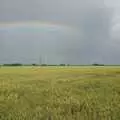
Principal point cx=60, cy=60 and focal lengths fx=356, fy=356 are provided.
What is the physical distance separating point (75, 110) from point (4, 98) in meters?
4.12

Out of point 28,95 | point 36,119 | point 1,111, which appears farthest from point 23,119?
point 28,95

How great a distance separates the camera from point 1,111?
13203mm

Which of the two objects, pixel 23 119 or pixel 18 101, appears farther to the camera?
pixel 18 101

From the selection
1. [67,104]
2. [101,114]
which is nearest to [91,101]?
[67,104]

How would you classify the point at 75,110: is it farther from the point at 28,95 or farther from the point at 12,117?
the point at 28,95

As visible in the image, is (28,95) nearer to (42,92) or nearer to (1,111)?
(42,92)

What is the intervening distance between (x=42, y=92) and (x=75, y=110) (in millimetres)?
5434

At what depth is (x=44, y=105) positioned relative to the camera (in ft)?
47.0

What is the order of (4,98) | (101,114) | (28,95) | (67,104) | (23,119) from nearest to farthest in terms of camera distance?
(23,119)
(101,114)
(67,104)
(4,98)
(28,95)

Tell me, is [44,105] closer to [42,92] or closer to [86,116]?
[86,116]

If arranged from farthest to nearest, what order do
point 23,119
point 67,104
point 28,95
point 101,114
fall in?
point 28,95
point 67,104
point 101,114
point 23,119

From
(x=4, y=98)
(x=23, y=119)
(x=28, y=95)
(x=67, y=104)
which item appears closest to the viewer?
(x=23, y=119)

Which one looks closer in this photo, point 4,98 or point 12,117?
point 12,117

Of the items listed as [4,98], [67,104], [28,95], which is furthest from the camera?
[28,95]
